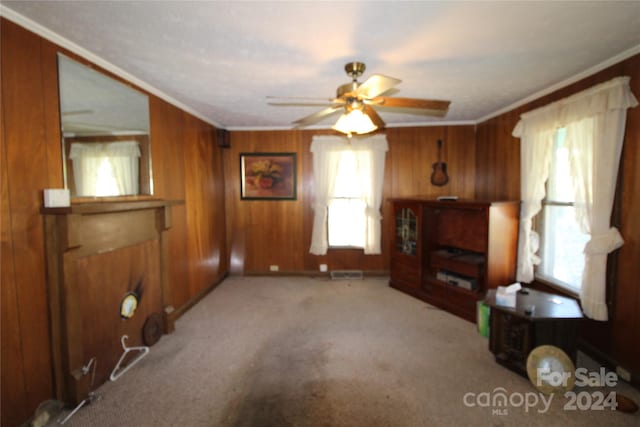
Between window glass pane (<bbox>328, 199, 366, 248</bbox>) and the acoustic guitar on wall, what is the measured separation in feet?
3.95

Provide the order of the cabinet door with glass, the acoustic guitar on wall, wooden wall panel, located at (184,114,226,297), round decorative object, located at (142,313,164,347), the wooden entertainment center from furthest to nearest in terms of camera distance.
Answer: the acoustic guitar on wall
the cabinet door with glass
wooden wall panel, located at (184,114,226,297)
the wooden entertainment center
round decorative object, located at (142,313,164,347)

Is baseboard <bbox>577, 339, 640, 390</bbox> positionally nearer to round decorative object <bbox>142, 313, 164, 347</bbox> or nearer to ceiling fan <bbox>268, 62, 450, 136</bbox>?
ceiling fan <bbox>268, 62, 450, 136</bbox>

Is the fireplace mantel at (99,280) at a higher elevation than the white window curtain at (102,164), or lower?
lower

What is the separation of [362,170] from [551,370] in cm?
311

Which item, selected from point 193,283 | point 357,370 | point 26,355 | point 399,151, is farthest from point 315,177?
point 26,355

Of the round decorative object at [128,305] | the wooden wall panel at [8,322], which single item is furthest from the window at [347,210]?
the wooden wall panel at [8,322]

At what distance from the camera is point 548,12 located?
1578 mm

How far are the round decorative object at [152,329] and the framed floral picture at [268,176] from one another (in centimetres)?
230

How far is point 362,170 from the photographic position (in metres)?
4.32

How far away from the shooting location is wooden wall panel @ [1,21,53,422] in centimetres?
155

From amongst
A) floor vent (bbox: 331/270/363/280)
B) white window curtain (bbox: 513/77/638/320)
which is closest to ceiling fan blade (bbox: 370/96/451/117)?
white window curtain (bbox: 513/77/638/320)

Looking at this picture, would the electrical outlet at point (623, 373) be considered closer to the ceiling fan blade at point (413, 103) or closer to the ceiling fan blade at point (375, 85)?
the ceiling fan blade at point (413, 103)

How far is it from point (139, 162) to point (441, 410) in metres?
3.05

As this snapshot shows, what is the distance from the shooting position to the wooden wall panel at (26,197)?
1.55m
